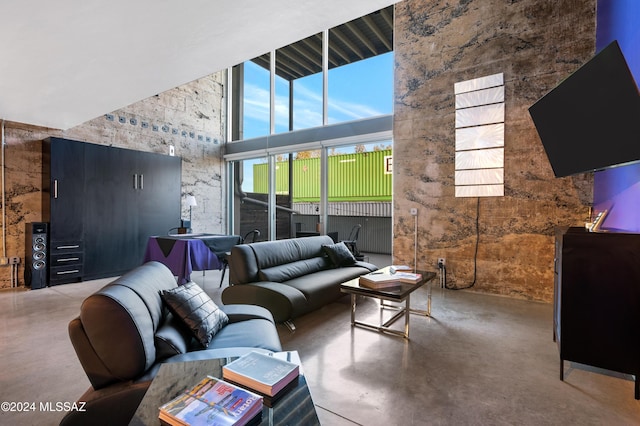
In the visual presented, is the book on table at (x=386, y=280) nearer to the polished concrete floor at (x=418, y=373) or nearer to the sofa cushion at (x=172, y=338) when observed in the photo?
the polished concrete floor at (x=418, y=373)

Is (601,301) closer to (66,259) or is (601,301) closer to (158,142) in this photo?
(66,259)

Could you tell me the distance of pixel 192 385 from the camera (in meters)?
1.18

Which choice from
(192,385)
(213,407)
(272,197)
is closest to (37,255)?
(272,197)

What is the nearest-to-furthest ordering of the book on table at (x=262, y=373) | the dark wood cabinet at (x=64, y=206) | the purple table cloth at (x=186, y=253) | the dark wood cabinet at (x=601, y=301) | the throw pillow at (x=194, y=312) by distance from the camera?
the book on table at (x=262, y=373) < the throw pillow at (x=194, y=312) < the dark wood cabinet at (x=601, y=301) < the purple table cloth at (x=186, y=253) < the dark wood cabinet at (x=64, y=206)

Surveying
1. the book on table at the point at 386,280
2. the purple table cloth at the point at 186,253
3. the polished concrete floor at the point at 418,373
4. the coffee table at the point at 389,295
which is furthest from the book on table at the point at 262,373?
the purple table cloth at the point at 186,253

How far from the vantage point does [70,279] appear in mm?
A: 4879

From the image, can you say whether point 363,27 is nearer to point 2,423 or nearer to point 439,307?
point 439,307

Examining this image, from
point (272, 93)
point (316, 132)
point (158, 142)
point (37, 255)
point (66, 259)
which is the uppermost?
point (272, 93)

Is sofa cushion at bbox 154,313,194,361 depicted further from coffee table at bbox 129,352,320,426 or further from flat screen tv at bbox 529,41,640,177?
flat screen tv at bbox 529,41,640,177

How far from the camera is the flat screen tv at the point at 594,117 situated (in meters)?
1.78

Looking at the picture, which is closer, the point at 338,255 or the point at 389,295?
the point at 389,295

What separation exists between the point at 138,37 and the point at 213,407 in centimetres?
247

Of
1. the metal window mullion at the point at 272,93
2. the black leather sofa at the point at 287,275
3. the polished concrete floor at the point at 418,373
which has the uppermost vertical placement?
the metal window mullion at the point at 272,93

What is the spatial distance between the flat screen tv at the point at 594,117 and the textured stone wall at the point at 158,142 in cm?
659
